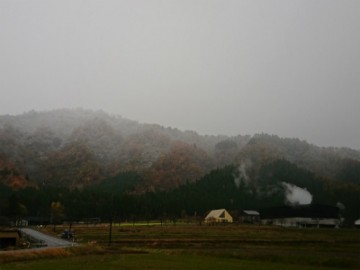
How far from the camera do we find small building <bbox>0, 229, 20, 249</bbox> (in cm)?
6228

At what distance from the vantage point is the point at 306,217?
126250 mm

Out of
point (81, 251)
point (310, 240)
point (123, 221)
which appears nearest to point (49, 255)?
point (81, 251)

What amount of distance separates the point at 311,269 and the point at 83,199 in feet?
424

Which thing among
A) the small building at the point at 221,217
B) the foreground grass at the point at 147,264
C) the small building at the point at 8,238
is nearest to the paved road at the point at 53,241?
the small building at the point at 8,238

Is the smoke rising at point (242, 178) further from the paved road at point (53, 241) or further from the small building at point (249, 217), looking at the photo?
the paved road at point (53, 241)

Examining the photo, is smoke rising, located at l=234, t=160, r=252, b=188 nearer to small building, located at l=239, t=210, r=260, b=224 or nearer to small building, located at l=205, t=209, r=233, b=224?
small building, located at l=239, t=210, r=260, b=224

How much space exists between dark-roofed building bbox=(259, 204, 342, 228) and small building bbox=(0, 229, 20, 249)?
Result: 82.3m

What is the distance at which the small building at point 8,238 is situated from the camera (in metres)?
62.3

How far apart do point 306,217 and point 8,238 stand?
8740 cm

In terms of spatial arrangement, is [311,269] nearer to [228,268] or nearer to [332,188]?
[228,268]

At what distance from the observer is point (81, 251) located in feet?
177

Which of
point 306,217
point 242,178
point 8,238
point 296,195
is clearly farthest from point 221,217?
point 8,238

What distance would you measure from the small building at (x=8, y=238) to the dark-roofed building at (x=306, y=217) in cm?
8226

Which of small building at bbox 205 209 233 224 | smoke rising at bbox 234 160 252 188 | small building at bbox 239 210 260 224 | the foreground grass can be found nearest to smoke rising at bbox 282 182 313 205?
smoke rising at bbox 234 160 252 188
